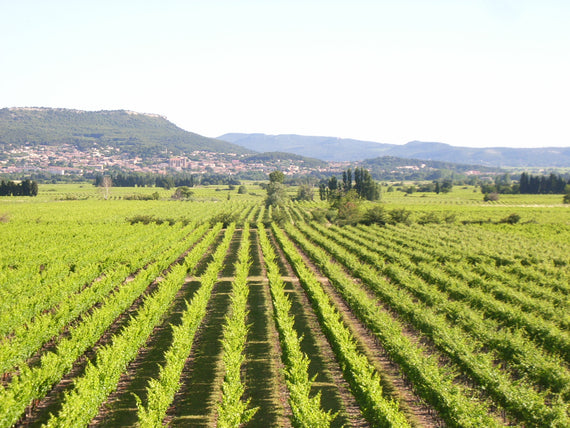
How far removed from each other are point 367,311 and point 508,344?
7301 millimetres

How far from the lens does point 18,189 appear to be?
393 feet

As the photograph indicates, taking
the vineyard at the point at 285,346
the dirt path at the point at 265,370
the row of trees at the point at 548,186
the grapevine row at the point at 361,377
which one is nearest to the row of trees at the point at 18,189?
the vineyard at the point at 285,346

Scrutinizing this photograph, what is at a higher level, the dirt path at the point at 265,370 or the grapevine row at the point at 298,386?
the grapevine row at the point at 298,386

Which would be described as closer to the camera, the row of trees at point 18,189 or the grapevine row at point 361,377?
the grapevine row at point 361,377

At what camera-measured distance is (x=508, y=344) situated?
679 inches

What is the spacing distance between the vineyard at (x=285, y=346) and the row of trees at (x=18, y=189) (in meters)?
101

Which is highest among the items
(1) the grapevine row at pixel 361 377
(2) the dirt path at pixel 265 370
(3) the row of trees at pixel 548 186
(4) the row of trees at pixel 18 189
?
(3) the row of trees at pixel 548 186

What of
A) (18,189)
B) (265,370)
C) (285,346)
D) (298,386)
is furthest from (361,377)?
(18,189)

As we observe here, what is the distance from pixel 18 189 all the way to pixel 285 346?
13464 cm

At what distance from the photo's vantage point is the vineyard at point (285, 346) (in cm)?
1329

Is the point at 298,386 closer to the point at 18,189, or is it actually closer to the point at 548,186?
the point at 18,189

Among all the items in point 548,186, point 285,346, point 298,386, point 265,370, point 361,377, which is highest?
point 548,186

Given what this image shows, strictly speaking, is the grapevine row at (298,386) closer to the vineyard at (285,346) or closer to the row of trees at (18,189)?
the vineyard at (285,346)

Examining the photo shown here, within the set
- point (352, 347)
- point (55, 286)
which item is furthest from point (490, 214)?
point (55, 286)
